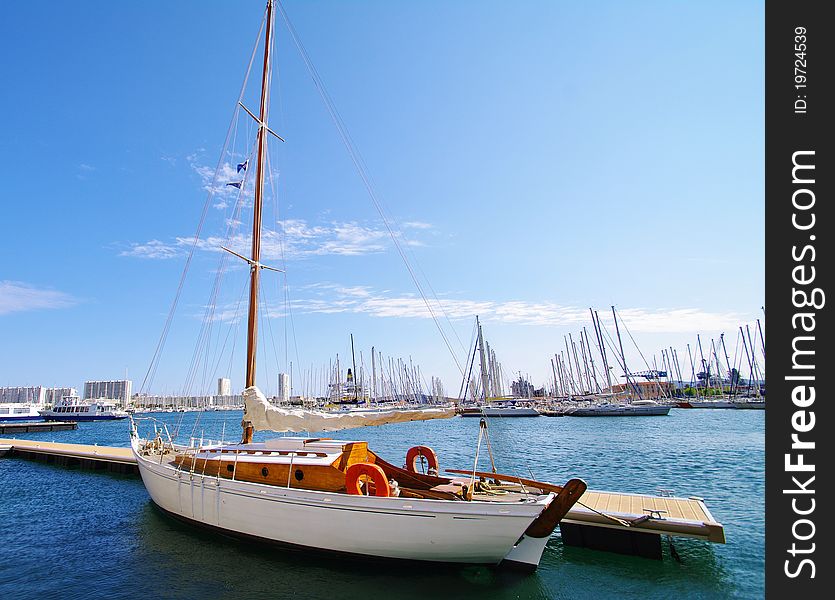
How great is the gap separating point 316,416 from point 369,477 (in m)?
3.75

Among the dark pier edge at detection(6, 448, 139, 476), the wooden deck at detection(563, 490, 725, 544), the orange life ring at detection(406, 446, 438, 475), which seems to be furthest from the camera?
the dark pier edge at detection(6, 448, 139, 476)

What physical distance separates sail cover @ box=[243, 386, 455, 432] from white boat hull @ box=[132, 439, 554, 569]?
224 centimetres

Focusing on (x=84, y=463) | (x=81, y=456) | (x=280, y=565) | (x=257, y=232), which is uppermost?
(x=257, y=232)

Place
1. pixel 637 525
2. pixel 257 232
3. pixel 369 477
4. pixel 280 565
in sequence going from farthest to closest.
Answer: pixel 257 232, pixel 637 525, pixel 280 565, pixel 369 477

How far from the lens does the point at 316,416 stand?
14.4 metres

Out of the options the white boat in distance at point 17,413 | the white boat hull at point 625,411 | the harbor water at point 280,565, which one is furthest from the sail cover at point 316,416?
the white boat in distance at point 17,413

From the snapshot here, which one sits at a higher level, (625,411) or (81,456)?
(81,456)

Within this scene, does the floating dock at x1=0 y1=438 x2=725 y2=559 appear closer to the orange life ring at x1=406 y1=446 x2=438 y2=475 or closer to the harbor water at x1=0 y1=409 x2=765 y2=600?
the harbor water at x1=0 y1=409 x2=765 y2=600

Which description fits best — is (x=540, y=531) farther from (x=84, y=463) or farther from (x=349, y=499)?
(x=84, y=463)

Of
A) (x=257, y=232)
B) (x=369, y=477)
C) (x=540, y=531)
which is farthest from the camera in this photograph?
(x=257, y=232)

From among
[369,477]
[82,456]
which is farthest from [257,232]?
[82,456]
